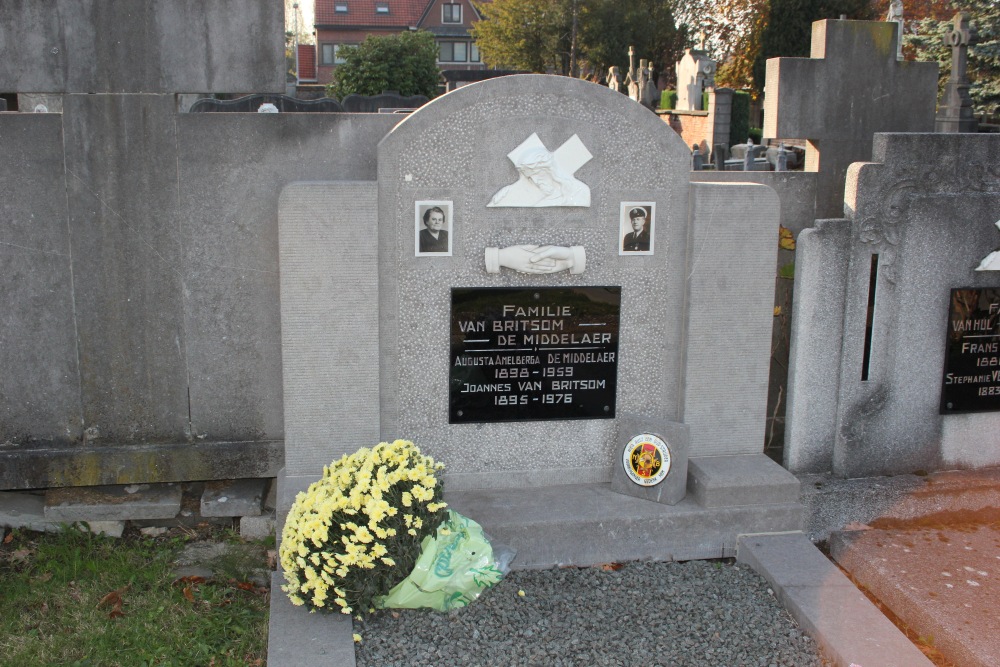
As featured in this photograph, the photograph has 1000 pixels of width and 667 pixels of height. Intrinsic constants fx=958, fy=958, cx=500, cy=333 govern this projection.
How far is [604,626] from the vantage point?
4.21 meters

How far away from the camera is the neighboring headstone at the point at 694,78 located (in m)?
27.6

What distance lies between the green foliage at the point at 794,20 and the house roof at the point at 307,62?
41344 mm

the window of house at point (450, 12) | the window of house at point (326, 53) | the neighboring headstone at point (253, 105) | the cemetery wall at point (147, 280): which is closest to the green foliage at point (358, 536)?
the cemetery wall at point (147, 280)

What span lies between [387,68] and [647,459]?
30.1 meters

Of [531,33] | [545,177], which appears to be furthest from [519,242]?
[531,33]

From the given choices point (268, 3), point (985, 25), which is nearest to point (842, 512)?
point (268, 3)

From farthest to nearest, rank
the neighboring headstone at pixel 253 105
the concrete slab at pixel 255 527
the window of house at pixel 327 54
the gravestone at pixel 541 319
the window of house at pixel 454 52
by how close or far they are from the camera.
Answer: the window of house at pixel 454 52, the window of house at pixel 327 54, the neighboring headstone at pixel 253 105, the concrete slab at pixel 255 527, the gravestone at pixel 541 319

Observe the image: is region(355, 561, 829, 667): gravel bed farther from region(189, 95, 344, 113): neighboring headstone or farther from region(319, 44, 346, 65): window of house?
region(319, 44, 346, 65): window of house

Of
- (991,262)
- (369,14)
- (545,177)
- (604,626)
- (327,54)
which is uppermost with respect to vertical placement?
(369,14)

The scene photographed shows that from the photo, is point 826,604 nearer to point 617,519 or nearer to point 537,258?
point 617,519

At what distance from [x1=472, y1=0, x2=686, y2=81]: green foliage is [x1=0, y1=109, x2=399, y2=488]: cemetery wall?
4391 cm

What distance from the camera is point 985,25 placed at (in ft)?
58.9

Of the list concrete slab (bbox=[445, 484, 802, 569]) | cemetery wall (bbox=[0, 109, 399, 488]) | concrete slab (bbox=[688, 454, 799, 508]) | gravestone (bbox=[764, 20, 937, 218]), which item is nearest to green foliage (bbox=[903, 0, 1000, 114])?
gravestone (bbox=[764, 20, 937, 218])

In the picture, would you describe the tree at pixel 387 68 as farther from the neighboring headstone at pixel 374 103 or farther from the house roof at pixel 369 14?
the house roof at pixel 369 14
